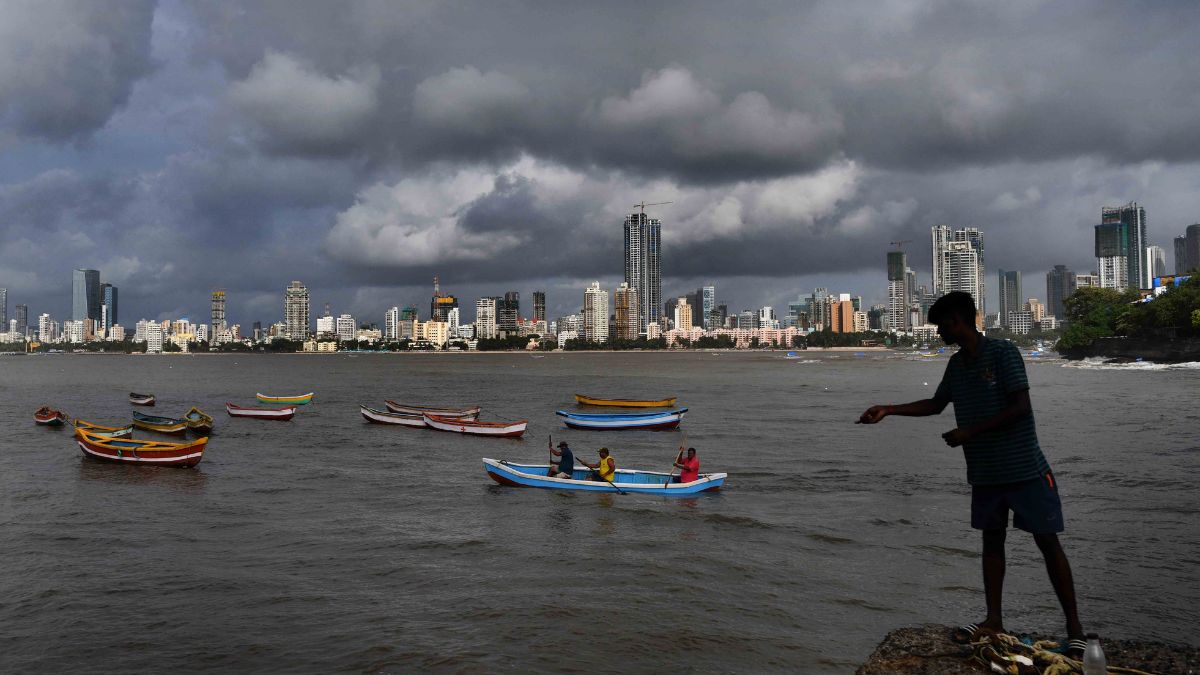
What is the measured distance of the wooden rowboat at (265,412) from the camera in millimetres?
55594

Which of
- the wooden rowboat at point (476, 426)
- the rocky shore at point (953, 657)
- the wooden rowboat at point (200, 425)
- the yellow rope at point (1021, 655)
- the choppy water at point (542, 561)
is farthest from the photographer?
the wooden rowboat at point (200, 425)

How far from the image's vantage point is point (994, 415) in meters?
7.05

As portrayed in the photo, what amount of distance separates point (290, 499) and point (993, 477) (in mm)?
24268

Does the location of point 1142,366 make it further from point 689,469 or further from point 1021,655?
point 1021,655

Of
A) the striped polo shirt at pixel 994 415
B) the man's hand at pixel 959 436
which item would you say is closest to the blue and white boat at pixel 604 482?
the striped polo shirt at pixel 994 415

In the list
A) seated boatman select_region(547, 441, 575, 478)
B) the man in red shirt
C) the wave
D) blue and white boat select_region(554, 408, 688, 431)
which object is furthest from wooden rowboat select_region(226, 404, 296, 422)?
the wave

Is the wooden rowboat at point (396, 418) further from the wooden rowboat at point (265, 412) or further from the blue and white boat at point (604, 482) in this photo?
the blue and white boat at point (604, 482)

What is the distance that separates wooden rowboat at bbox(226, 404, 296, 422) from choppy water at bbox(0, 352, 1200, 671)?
17.4m

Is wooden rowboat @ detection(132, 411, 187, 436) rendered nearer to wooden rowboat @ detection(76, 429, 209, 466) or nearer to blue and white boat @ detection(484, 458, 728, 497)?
Answer: wooden rowboat @ detection(76, 429, 209, 466)

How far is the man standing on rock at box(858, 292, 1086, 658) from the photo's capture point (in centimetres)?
694

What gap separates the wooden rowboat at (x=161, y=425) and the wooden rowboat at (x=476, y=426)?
49.4ft

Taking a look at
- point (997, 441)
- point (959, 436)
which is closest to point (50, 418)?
point (959, 436)

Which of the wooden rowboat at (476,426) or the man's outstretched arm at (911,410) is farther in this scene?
the wooden rowboat at (476,426)

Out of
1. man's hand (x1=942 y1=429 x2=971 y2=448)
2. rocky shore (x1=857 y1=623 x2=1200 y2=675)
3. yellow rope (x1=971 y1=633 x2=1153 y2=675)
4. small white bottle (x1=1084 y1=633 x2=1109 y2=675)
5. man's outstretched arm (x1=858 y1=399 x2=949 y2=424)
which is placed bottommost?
rocky shore (x1=857 y1=623 x2=1200 y2=675)
